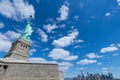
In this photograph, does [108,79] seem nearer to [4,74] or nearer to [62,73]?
[62,73]

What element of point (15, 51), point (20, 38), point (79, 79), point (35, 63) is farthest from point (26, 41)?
point (79, 79)

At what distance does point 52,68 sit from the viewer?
1895 cm

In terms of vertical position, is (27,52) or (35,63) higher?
(27,52)

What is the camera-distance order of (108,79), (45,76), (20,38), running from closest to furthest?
(45,76) < (20,38) < (108,79)

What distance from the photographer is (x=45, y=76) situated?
58.6 ft

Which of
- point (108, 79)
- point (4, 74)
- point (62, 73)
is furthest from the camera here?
point (108, 79)

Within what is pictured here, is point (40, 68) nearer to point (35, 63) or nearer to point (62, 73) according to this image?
point (35, 63)

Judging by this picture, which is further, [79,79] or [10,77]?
[79,79]

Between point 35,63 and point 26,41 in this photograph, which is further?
point 26,41

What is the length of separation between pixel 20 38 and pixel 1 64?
484 inches

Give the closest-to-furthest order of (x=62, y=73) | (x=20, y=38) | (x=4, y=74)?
Result: 1. (x=4, y=74)
2. (x=62, y=73)
3. (x=20, y=38)

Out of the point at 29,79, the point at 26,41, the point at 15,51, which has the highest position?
the point at 26,41

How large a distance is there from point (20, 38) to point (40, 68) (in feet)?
41.4

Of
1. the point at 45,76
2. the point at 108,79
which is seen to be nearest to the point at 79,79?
the point at 108,79
